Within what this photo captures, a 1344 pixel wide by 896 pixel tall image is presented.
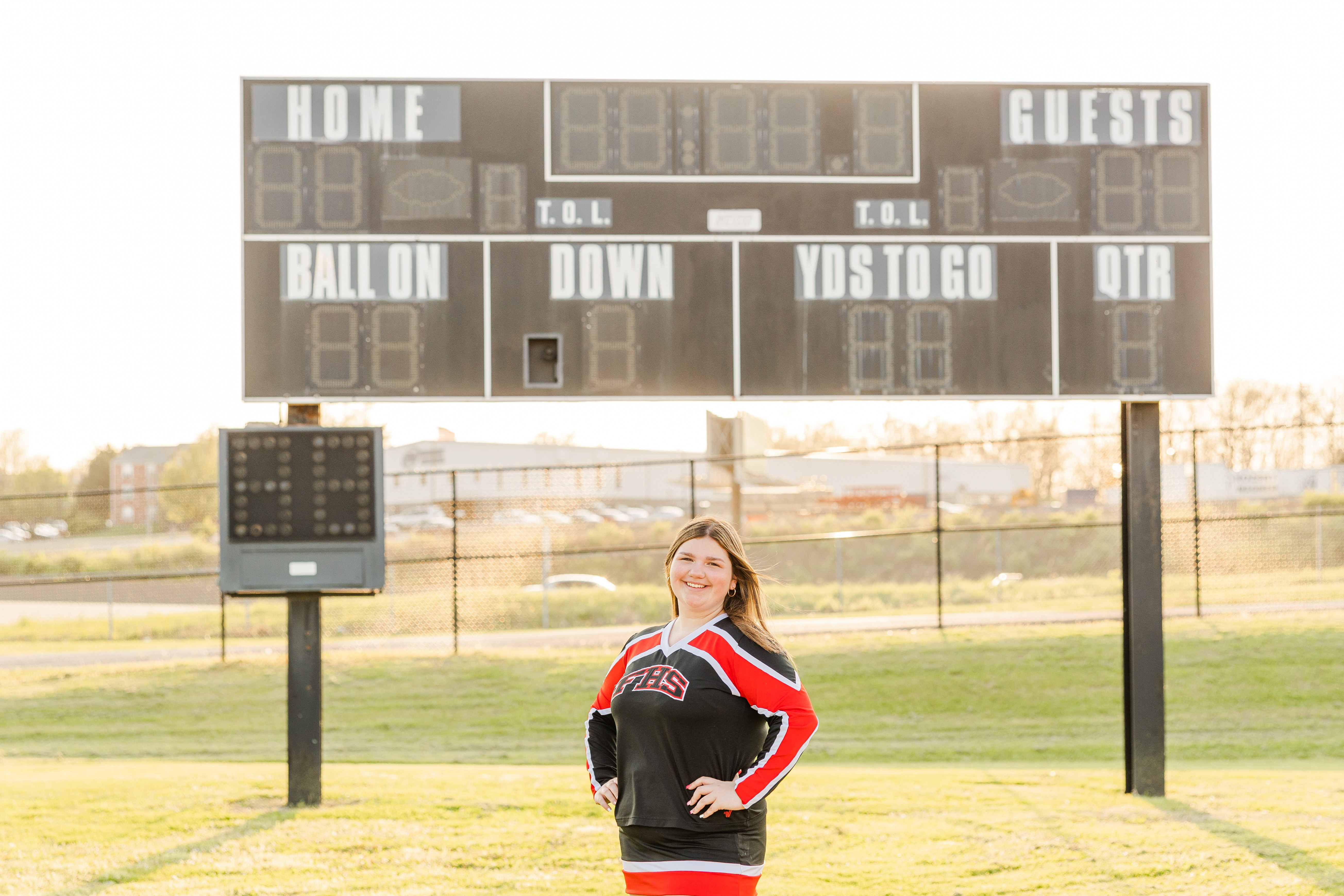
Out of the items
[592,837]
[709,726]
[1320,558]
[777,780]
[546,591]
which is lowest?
[546,591]

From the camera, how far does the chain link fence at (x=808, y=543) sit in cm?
1886

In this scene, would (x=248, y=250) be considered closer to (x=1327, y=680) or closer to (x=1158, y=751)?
(x=1158, y=751)

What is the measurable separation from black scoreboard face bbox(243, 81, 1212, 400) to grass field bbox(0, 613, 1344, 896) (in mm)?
2619

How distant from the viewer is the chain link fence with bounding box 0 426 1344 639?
18859 millimetres

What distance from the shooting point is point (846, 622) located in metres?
17.2

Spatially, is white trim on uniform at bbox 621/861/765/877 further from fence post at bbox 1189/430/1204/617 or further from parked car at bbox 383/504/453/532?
parked car at bbox 383/504/453/532

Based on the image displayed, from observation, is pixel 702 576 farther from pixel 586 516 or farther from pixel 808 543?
pixel 586 516

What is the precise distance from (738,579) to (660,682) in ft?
1.26

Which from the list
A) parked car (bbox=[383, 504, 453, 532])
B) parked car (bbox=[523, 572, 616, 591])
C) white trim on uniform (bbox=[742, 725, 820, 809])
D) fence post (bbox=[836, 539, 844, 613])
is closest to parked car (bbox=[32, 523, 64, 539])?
parked car (bbox=[383, 504, 453, 532])

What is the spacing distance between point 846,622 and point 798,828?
436 inches

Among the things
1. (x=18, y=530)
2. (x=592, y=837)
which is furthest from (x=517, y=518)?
(x=592, y=837)

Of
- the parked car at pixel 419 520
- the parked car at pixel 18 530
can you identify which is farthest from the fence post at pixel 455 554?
the parked car at pixel 18 530

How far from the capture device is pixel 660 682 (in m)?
2.79

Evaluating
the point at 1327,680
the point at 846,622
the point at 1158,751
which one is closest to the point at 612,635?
the point at 846,622
